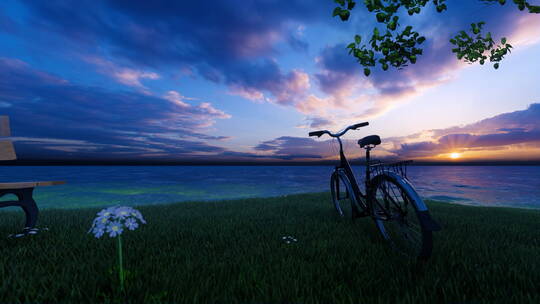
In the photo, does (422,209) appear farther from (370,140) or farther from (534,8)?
(534,8)

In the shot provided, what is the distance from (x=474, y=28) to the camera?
388cm

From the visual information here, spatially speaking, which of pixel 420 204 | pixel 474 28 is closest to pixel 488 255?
pixel 420 204

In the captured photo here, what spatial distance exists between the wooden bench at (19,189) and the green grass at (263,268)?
337 mm

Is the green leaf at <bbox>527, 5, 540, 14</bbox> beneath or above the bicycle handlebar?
above

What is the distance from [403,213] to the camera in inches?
126

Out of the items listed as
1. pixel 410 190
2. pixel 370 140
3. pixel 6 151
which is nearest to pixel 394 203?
pixel 410 190

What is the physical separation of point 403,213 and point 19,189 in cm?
567

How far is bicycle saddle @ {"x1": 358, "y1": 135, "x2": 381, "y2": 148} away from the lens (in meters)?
3.65

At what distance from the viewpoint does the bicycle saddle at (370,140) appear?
3.65 meters

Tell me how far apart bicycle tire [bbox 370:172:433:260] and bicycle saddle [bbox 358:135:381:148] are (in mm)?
522

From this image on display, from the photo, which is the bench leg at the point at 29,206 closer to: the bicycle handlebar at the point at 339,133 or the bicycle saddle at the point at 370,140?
the bicycle handlebar at the point at 339,133

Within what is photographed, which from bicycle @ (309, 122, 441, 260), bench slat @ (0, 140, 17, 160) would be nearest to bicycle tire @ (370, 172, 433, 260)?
bicycle @ (309, 122, 441, 260)

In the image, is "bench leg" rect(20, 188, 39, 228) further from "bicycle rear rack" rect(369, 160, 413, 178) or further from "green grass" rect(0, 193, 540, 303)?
"bicycle rear rack" rect(369, 160, 413, 178)

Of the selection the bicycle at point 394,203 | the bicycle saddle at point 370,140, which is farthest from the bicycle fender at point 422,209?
the bicycle saddle at point 370,140
